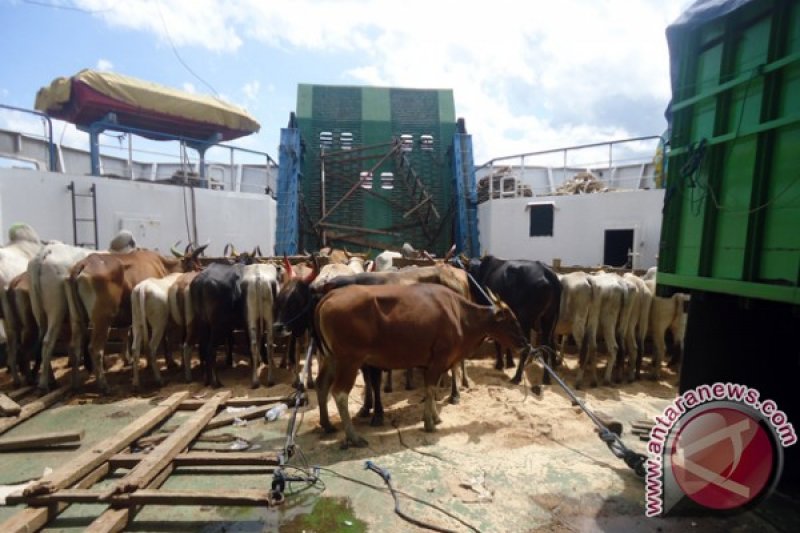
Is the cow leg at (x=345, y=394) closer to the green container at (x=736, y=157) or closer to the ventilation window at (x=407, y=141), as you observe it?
the green container at (x=736, y=157)

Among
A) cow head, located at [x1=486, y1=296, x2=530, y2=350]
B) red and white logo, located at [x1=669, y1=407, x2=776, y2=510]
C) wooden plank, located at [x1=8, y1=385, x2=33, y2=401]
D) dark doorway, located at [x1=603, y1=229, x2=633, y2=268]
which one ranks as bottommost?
wooden plank, located at [x1=8, y1=385, x2=33, y2=401]

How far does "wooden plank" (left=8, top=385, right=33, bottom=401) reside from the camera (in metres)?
5.94

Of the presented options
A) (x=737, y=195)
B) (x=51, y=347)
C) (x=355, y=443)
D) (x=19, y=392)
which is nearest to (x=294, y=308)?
(x=355, y=443)

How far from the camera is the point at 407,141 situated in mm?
16125

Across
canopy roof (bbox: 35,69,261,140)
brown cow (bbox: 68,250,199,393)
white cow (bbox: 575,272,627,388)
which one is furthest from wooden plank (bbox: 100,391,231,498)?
canopy roof (bbox: 35,69,261,140)

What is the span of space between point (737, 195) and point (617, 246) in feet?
33.9

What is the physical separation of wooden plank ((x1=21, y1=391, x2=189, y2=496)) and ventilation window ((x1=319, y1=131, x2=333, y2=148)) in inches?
476

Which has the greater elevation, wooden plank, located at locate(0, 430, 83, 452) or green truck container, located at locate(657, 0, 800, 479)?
green truck container, located at locate(657, 0, 800, 479)

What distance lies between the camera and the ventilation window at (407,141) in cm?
1603

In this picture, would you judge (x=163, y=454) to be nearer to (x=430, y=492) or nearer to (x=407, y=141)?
(x=430, y=492)

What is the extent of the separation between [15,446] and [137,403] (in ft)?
5.05

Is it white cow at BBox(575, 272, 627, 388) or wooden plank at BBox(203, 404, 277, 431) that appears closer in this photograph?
wooden plank at BBox(203, 404, 277, 431)

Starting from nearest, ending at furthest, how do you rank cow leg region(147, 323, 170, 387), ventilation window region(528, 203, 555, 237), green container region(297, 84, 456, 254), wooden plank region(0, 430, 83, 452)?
wooden plank region(0, 430, 83, 452) < cow leg region(147, 323, 170, 387) < ventilation window region(528, 203, 555, 237) < green container region(297, 84, 456, 254)

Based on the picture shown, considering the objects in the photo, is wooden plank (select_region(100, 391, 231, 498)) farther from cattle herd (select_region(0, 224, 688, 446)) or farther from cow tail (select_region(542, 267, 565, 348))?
cow tail (select_region(542, 267, 565, 348))
